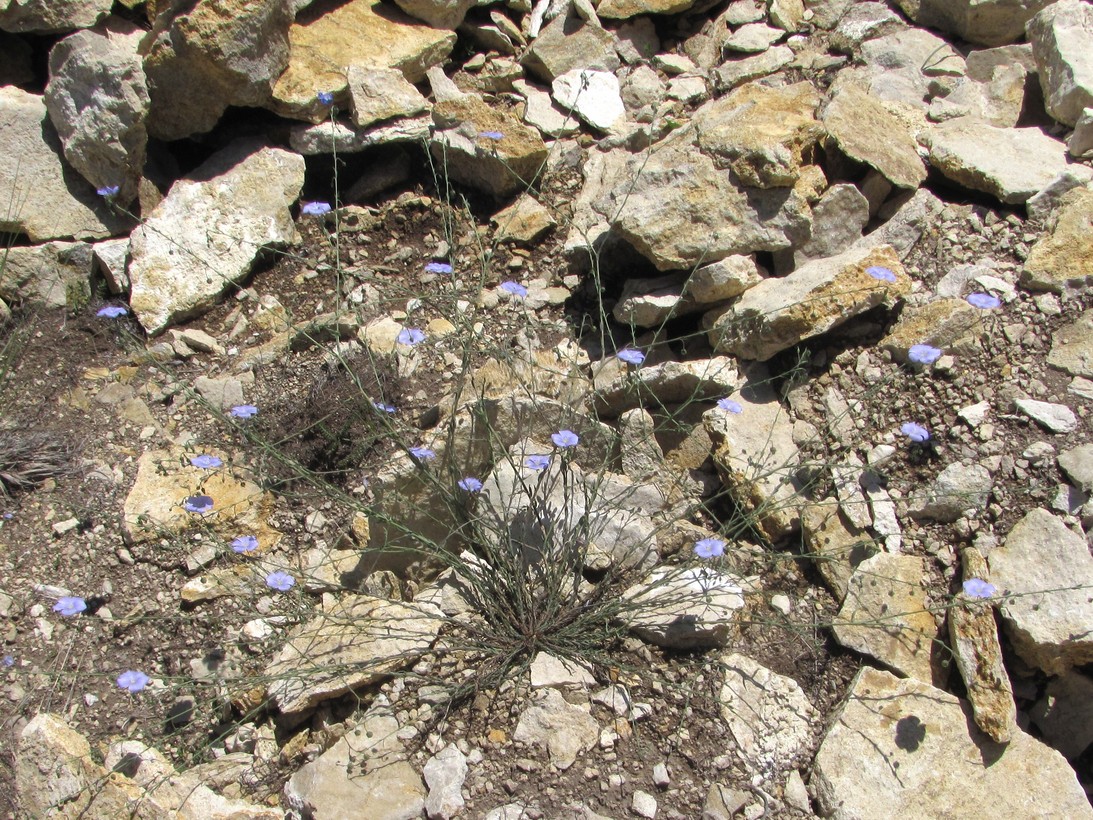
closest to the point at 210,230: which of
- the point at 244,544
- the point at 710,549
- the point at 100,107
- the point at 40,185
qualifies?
the point at 100,107

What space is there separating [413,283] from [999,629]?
2616mm

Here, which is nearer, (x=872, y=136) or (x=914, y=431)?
(x=914, y=431)

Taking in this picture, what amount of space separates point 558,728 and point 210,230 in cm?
266

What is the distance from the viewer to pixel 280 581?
2.99 metres

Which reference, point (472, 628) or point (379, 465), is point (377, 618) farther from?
point (379, 465)

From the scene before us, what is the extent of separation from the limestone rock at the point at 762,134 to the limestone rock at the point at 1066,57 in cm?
95

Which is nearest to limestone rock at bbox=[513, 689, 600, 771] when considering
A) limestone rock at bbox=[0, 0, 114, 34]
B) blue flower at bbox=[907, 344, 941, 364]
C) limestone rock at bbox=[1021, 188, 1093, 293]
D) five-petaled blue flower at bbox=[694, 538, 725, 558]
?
five-petaled blue flower at bbox=[694, 538, 725, 558]

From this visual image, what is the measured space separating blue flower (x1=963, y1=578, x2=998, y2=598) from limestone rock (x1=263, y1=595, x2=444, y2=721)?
145cm

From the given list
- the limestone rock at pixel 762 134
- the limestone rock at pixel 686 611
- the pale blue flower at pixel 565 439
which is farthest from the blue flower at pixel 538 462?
the limestone rock at pixel 762 134

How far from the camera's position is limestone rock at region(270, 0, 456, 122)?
4.33 m

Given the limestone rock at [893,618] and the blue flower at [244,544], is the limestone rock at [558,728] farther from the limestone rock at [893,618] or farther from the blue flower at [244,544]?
the blue flower at [244,544]

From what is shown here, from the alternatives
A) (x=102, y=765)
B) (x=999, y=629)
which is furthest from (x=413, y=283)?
(x=999, y=629)

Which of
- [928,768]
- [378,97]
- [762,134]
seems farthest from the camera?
[378,97]

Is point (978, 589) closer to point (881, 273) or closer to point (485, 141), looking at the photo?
point (881, 273)
